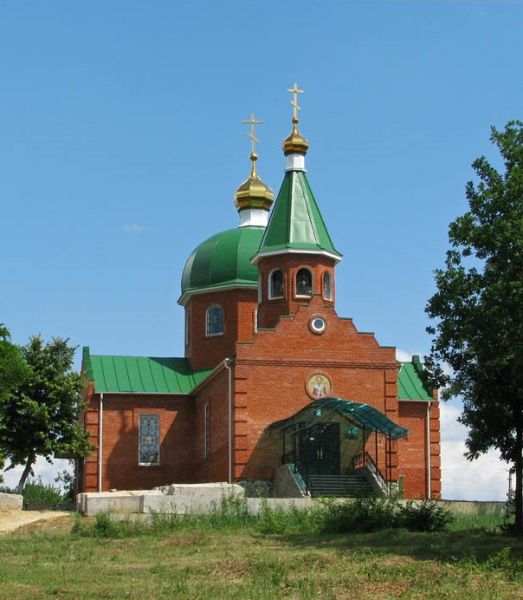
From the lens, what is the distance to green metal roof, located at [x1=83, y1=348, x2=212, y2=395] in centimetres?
3622

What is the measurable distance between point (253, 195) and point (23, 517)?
1500cm

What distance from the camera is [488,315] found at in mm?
20156

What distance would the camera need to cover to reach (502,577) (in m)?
15.9

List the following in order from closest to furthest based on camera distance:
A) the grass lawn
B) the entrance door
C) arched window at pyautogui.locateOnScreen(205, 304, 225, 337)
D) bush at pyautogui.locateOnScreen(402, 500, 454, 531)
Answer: the grass lawn
bush at pyautogui.locateOnScreen(402, 500, 454, 531)
the entrance door
arched window at pyautogui.locateOnScreen(205, 304, 225, 337)

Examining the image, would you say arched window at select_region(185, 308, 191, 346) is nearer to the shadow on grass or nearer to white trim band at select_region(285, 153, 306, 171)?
white trim band at select_region(285, 153, 306, 171)

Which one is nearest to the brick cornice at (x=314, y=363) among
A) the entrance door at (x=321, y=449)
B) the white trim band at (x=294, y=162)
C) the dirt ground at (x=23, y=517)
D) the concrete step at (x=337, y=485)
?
the entrance door at (x=321, y=449)

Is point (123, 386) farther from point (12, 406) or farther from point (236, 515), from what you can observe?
point (236, 515)

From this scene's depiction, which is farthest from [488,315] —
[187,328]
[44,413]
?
[187,328]

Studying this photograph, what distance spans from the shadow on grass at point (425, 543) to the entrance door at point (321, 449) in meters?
9.62

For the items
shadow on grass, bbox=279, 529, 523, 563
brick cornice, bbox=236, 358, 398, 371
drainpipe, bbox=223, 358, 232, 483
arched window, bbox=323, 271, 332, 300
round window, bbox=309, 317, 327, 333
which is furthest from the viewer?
arched window, bbox=323, 271, 332, 300

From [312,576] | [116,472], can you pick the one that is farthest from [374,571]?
[116,472]

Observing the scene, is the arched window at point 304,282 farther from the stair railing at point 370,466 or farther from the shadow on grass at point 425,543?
the shadow on grass at point 425,543

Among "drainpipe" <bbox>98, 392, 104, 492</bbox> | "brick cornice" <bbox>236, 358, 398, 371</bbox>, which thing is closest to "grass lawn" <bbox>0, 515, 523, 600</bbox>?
Answer: "brick cornice" <bbox>236, 358, 398, 371</bbox>

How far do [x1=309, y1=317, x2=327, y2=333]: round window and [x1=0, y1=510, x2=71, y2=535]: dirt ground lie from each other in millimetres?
8296
